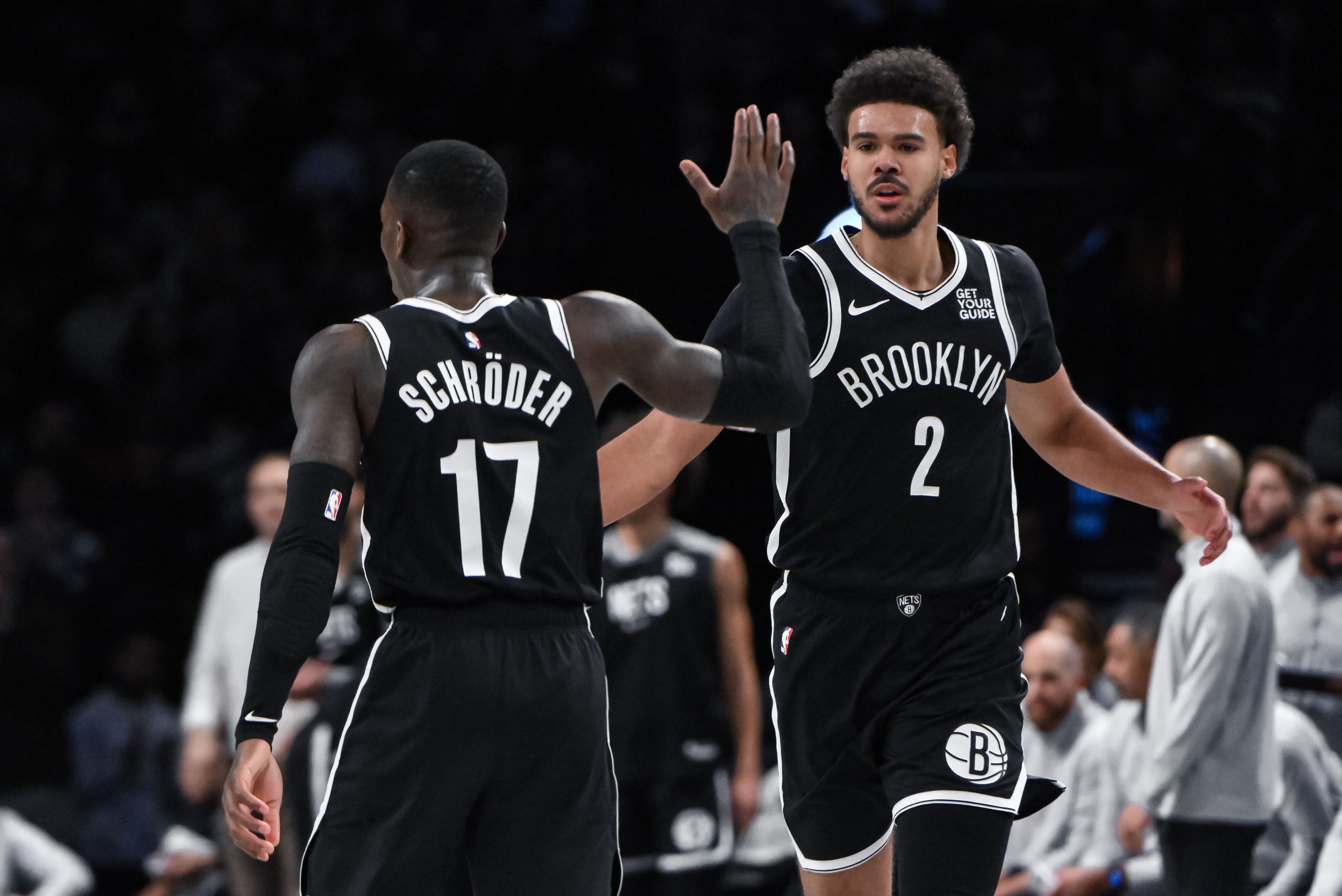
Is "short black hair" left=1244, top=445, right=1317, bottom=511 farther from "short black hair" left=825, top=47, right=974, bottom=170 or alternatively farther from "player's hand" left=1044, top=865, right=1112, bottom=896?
"short black hair" left=825, top=47, right=974, bottom=170

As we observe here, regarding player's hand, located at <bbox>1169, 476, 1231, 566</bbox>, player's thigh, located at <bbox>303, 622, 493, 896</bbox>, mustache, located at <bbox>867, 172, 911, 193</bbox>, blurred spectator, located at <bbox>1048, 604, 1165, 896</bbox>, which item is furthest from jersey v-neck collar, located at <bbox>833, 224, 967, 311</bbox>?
blurred spectator, located at <bbox>1048, 604, 1165, 896</bbox>

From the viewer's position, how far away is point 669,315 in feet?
33.6

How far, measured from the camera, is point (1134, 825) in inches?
260

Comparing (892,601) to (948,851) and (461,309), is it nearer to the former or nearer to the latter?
(948,851)

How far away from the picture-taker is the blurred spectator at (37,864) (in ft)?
24.0

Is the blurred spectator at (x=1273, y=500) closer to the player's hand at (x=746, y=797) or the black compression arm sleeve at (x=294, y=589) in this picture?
the player's hand at (x=746, y=797)

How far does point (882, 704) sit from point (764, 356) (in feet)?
3.19

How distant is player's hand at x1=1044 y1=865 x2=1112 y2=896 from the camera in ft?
22.4

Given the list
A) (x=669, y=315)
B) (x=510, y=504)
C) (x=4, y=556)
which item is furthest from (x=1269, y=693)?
(x=4, y=556)

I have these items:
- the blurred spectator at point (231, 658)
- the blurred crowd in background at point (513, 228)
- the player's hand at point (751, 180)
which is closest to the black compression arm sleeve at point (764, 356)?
the player's hand at point (751, 180)

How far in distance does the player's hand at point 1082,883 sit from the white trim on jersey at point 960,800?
9.99 feet

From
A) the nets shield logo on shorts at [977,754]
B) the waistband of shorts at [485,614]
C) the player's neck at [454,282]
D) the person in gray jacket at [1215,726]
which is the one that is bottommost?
the person in gray jacket at [1215,726]

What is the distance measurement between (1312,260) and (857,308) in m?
7.03

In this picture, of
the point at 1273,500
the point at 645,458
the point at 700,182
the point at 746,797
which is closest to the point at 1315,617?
the point at 1273,500
